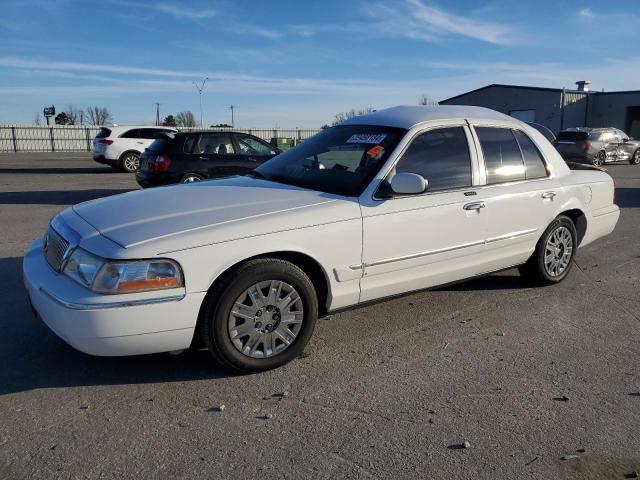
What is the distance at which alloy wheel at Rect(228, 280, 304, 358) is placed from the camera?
3320mm

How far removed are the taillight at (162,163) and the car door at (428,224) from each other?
685 centimetres

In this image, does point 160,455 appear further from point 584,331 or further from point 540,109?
point 540,109

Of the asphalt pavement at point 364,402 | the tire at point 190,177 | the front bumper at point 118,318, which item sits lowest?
the asphalt pavement at point 364,402

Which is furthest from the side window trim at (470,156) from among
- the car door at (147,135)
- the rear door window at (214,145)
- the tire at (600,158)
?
the tire at (600,158)

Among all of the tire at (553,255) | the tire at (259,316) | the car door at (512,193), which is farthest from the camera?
the tire at (553,255)

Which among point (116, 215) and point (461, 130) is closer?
point (116, 215)

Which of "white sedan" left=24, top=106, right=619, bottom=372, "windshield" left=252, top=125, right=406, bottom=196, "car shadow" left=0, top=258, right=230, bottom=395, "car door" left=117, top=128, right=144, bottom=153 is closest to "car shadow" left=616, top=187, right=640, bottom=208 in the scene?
"white sedan" left=24, top=106, right=619, bottom=372

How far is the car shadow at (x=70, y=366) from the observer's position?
3326mm

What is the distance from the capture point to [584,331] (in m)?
4.21

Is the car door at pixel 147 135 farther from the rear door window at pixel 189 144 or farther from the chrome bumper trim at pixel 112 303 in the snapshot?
the chrome bumper trim at pixel 112 303

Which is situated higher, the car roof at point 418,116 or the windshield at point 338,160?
the car roof at point 418,116

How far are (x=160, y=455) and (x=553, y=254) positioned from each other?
4.04 metres

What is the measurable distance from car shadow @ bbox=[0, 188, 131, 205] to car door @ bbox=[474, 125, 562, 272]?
8697 millimetres

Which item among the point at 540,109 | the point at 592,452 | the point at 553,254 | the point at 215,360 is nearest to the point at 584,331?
the point at 553,254
